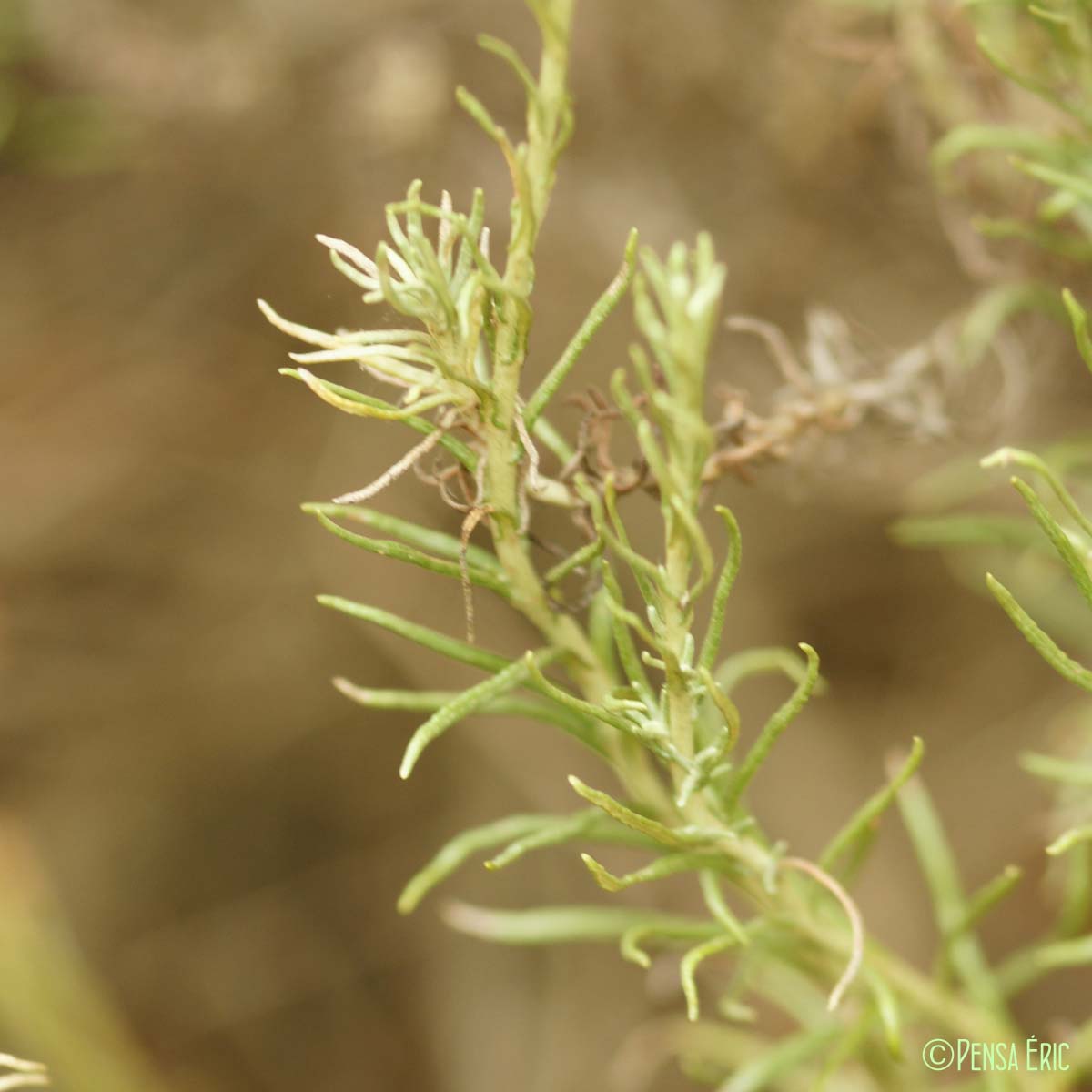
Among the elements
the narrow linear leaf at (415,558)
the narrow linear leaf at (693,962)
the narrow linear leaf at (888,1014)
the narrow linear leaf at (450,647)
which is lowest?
the narrow linear leaf at (888,1014)

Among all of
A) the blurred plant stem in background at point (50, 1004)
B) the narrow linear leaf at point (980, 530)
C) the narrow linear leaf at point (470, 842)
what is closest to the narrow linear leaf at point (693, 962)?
the narrow linear leaf at point (470, 842)

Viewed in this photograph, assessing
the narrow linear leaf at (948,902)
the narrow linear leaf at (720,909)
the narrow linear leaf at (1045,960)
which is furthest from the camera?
the narrow linear leaf at (948,902)

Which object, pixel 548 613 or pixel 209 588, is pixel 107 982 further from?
pixel 548 613

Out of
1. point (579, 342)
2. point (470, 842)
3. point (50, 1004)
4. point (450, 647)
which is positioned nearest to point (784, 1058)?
point (470, 842)

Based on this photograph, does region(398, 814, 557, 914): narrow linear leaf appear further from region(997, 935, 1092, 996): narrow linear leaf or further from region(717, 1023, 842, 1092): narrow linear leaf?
region(997, 935, 1092, 996): narrow linear leaf

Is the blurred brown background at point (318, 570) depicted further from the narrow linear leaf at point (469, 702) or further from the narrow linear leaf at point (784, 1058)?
the narrow linear leaf at point (469, 702)

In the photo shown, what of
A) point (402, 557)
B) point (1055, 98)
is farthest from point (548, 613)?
point (1055, 98)

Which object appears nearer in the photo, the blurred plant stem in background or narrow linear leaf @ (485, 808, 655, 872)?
narrow linear leaf @ (485, 808, 655, 872)

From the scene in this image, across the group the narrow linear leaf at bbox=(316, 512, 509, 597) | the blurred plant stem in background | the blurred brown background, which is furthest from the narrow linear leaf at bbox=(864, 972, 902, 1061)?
the blurred plant stem in background

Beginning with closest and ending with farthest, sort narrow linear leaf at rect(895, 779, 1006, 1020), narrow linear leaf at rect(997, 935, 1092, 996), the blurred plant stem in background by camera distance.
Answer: narrow linear leaf at rect(997, 935, 1092, 996)
narrow linear leaf at rect(895, 779, 1006, 1020)
the blurred plant stem in background
